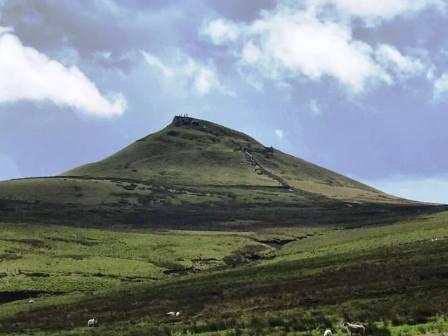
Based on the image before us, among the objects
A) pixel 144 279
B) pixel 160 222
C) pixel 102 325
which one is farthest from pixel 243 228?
pixel 102 325

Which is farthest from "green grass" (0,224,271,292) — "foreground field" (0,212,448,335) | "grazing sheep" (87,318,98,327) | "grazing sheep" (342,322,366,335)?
"grazing sheep" (342,322,366,335)

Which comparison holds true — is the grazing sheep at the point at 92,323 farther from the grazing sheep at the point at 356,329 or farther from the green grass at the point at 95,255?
the green grass at the point at 95,255

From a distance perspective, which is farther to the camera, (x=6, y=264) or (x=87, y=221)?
(x=87, y=221)

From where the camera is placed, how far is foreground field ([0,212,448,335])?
38656mm

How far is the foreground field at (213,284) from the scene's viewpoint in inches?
1522

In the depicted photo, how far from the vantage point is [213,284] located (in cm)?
7294

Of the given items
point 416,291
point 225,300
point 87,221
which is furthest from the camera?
point 87,221

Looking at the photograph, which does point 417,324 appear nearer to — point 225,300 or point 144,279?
point 225,300

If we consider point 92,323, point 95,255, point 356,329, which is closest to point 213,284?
point 92,323

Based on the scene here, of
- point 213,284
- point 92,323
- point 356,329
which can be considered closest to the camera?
point 356,329

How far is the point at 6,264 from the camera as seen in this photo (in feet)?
316

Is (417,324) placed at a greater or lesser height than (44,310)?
greater

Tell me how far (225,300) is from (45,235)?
266 ft

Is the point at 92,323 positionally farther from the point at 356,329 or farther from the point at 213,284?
the point at 356,329
